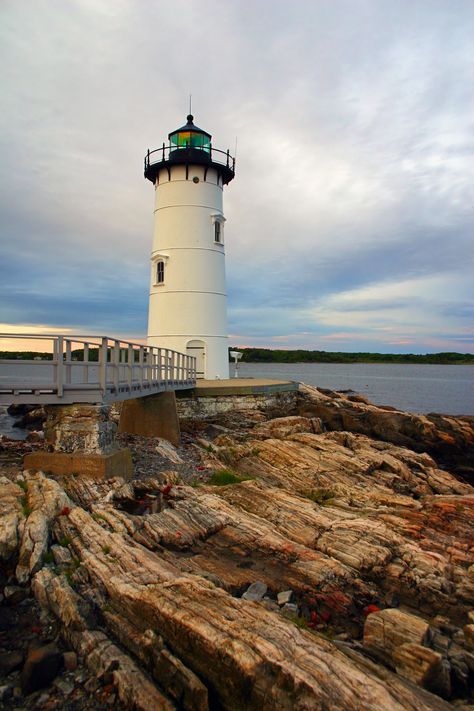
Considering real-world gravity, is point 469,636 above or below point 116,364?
below

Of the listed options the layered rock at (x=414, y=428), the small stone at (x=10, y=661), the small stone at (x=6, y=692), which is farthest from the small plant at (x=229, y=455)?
the layered rock at (x=414, y=428)

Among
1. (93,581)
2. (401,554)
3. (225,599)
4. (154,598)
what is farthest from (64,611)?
(401,554)

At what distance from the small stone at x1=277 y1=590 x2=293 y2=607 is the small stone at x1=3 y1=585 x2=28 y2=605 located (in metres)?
3.38

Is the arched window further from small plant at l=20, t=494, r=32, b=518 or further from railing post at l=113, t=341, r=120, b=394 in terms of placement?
small plant at l=20, t=494, r=32, b=518

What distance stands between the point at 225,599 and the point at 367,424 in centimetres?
1817

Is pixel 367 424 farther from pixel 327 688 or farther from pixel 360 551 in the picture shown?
pixel 327 688

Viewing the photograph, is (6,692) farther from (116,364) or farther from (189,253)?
(189,253)

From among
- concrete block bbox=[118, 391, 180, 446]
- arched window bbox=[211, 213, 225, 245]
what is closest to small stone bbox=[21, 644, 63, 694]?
concrete block bbox=[118, 391, 180, 446]

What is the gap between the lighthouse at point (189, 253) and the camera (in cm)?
2445

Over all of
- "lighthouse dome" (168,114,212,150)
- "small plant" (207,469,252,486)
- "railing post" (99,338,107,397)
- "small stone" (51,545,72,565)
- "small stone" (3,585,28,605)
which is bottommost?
"small stone" (3,585,28,605)

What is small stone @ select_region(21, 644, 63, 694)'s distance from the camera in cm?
542

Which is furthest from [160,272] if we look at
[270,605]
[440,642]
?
[440,642]

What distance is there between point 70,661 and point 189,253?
2047cm

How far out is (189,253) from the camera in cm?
2448
